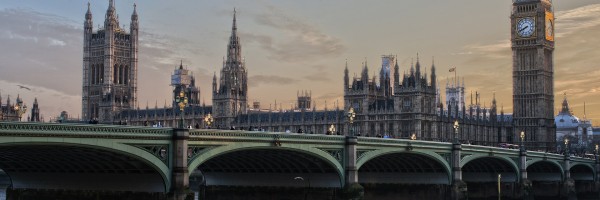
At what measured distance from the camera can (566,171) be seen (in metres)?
132

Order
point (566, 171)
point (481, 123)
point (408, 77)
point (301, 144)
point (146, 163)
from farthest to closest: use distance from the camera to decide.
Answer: point (481, 123) < point (408, 77) < point (566, 171) < point (301, 144) < point (146, 163)

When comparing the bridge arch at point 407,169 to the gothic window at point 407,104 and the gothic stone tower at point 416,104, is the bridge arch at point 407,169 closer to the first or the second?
the gothic stone tower at point 416,104

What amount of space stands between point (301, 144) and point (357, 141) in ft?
28.8

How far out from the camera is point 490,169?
117 meters

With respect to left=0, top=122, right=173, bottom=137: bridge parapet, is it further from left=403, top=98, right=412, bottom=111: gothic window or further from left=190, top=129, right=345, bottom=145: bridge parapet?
left=403, top=98, right=412, bottom=111: gothic window

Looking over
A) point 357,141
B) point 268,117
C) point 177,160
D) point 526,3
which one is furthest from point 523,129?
point 177,160

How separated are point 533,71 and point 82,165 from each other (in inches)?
5574

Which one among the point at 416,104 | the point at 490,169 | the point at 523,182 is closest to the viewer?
the point at 523,182

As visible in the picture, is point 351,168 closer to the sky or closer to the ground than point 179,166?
closer to the ground

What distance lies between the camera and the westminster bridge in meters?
55.2

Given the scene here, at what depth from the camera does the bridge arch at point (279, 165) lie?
72.7 meters

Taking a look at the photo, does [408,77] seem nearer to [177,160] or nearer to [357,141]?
[357,141]

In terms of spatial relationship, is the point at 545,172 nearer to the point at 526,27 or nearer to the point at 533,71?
the point at 533,71

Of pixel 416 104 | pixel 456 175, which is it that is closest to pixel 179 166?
pixel 456 175
